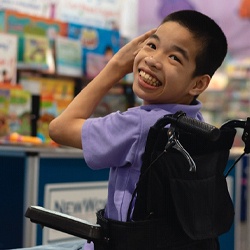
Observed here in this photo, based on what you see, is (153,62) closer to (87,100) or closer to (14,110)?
(87,100)

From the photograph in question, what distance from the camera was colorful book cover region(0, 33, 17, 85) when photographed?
405cm

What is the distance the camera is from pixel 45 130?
3.87m

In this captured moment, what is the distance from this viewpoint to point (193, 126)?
3.81 ft

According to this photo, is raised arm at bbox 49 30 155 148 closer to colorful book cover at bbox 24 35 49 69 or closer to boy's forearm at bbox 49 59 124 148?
boy's forearm at bbox 49 59 124 148

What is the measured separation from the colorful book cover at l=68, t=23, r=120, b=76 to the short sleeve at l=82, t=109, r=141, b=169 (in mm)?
3314

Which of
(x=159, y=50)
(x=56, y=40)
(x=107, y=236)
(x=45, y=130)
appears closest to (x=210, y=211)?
(x=107, y=236)

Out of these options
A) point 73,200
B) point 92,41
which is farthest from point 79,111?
point 92,41

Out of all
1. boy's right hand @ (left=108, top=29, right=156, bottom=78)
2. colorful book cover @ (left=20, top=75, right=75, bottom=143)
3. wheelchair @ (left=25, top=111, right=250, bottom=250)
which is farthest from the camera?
colorful book cover @ (left=20, top=75, right=75, bottom=143)

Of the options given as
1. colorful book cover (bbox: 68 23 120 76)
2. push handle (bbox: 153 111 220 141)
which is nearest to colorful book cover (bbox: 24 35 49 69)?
colorful book cover (bbox: 68 23 120 76)

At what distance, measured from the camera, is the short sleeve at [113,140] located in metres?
1.34

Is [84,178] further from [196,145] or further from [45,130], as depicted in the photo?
[196,145]

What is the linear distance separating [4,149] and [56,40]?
192 cm

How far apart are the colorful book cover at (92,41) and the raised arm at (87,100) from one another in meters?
3.10

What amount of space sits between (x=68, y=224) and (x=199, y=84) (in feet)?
1.66
